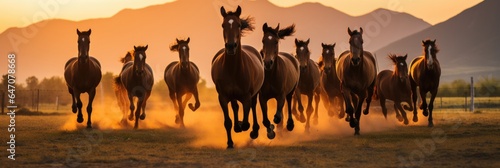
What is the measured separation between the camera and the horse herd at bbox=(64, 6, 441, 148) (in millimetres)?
13470

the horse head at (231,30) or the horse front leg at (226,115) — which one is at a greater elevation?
the horse head at (231,30)

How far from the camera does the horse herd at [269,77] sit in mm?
13470

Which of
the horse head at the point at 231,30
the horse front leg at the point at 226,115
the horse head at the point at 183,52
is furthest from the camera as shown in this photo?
the horse head at the point at 183,52

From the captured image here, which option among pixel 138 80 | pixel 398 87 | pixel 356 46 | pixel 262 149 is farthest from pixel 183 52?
pixel 262 149

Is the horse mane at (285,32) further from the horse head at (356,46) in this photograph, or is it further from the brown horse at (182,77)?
the brown horse at (182,77)

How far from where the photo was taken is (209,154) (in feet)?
43.0

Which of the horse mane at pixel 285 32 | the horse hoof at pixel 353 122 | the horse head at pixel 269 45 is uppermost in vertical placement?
the horse mane at pixel 285 32

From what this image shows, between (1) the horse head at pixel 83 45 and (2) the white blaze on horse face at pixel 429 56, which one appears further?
(2) the white blaze on horse face at pixel 429 56

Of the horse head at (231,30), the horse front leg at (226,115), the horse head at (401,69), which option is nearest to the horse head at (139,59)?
the horse front leg at (226,115)

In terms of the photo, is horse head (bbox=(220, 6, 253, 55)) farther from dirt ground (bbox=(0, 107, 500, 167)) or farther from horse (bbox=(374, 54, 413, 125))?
horse (bbox=(374, 54, 413, 125))

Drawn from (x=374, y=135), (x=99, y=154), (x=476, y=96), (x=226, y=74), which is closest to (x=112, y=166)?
(x=99, y=154)

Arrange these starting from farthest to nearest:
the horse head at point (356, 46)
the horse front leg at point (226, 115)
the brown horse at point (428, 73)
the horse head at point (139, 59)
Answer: the brown horse at point (428, 73)
the horse head at point (139, 59)
the horse head at point (356, 46)
the horse front leg at point (226, 115)

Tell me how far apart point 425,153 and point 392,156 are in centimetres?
86

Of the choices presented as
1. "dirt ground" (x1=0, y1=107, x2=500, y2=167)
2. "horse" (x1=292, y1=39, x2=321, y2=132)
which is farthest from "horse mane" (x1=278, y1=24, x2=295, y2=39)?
"dirt ground" (x1=0, y1=107, x2=500, y2=167)
